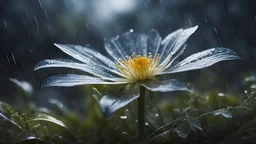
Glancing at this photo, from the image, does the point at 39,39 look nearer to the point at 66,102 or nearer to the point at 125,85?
the point at 66,102

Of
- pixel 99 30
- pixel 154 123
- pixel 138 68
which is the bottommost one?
pixel 154 123

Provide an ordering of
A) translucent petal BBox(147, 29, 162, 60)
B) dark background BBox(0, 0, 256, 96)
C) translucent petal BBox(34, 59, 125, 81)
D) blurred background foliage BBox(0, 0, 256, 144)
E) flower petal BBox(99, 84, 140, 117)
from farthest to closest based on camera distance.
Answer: dark background BBox(0, 0, 256, 96), blurred background foliage BBox(0, 0, 256, 144), translucent petal BBox(147, 29, 162, 60), translucent petal BBox(34, 59, 125, 81), flower petal BBox(99, 84, 140, 117)

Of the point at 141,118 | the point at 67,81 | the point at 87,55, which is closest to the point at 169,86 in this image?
the point at 141,118

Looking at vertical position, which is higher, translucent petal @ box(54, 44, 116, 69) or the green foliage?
translucent petal @ box(54, 44, 116, 69)

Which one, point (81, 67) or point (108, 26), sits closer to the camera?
point (81, 67)

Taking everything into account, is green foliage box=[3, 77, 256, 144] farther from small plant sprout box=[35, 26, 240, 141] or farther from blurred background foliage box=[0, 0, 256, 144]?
blurred background foliage box=[0, 0, 256, 144]

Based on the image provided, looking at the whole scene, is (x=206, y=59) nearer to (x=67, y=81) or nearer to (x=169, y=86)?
(x=169, y=86)

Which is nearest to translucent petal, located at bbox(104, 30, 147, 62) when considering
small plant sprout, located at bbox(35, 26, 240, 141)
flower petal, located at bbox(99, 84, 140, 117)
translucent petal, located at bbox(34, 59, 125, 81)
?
small plant sprout, located at bbox(35, 26, 240, 141)

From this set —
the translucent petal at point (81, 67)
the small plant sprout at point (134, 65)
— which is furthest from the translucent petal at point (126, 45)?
the translucent petal at point (81, 67)
